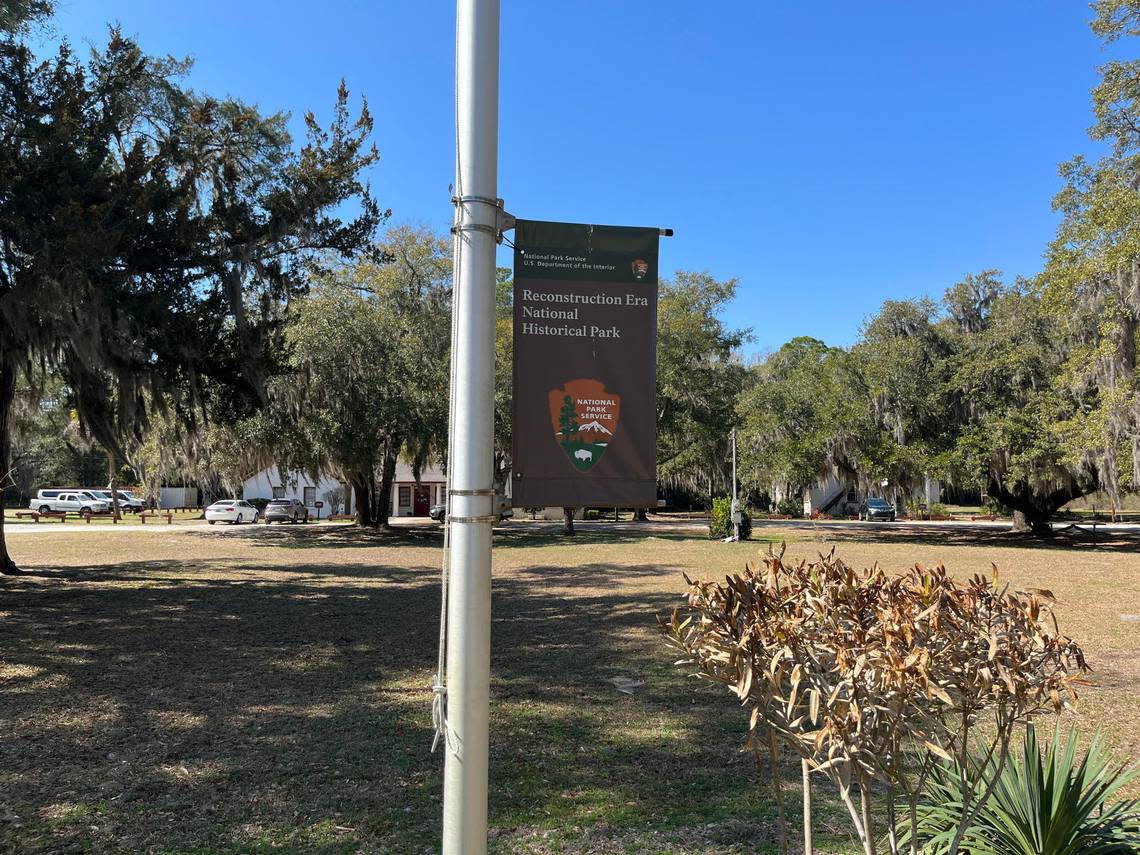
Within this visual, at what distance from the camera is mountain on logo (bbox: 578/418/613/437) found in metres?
2.44

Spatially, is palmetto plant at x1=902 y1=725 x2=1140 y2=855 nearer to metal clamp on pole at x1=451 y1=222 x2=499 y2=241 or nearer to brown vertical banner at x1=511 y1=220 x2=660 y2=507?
brown vertical banner at x1=511 y1=220 x2=660 y2=507

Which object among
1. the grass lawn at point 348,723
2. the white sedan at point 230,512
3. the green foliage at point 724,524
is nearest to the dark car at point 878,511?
the green foliage at point 724,524

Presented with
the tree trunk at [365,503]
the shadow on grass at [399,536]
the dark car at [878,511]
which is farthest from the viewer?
the dark car at [878,511]

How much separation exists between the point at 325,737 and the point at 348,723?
1.10 ft

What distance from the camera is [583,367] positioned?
96.7 inches

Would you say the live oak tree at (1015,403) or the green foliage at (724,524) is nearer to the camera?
the live oak tree at (1015,403)

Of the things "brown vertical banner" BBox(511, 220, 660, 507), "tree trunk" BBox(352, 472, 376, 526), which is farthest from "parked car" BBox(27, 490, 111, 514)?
"brown vertical banner" BBox(511, 220, 660, 507)

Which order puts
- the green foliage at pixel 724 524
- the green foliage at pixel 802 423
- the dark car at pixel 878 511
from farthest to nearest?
the dark car at pixel 878 511
the green foliage at pixel 802 423
the green foliage at pixel 724 524

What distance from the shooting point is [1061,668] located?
7.15 feet

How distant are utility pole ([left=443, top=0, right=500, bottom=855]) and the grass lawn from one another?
63.9 inches

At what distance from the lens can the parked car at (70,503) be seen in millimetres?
42156

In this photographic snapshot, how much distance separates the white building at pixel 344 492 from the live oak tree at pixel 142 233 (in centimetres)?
3312

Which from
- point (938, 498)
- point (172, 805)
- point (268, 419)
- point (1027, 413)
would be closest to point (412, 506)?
point (268, 419)

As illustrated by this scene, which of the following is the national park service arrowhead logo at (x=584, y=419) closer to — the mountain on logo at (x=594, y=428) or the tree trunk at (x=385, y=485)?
the mountain on logo at (x=594, y=428)
